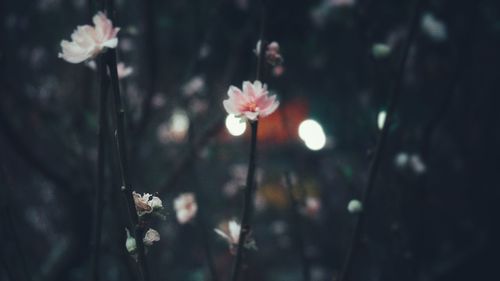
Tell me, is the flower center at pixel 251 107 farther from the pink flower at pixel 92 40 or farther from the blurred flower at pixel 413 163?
the blurred flower at pixel 413 163

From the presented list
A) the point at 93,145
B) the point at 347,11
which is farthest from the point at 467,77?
the point at 93,145

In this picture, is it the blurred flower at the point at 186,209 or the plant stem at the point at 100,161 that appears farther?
the blurred flower at the point at 186,209

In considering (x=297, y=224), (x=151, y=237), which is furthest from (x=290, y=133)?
(x=151, y=237)

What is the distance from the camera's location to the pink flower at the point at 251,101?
1004 mm

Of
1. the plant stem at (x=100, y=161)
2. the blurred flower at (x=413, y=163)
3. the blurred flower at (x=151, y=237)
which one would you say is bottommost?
the blurred flower at (x=151, y=237)

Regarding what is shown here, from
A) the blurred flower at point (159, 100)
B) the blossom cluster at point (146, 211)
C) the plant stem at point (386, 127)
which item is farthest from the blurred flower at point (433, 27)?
the blossom cluster at point (146, 211)

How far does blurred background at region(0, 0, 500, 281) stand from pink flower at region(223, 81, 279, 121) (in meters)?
0.06

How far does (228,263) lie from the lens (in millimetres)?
4250

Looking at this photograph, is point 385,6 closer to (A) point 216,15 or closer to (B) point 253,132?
(A) point 216,15

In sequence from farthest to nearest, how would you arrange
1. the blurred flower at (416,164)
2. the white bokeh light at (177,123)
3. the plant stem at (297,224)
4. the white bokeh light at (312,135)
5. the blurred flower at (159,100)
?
1. the white bokeh light at (177,123)
2. the blurred flower at (159,100)
3. the blurred flower at (416,164)
4. the white bokeh light at (312,135)
5. the plant stem at (297,224)

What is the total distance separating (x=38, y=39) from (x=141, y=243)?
4.09 m

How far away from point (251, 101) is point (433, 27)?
7.34 ft

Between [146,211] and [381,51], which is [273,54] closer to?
[146,211]

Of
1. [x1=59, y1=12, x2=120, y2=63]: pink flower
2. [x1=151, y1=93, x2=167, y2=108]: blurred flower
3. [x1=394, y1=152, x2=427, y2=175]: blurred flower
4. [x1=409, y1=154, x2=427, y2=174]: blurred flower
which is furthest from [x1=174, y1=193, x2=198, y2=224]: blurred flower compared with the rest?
[x1=151, y1=93, x2=167, y2=108]: blurred flower
